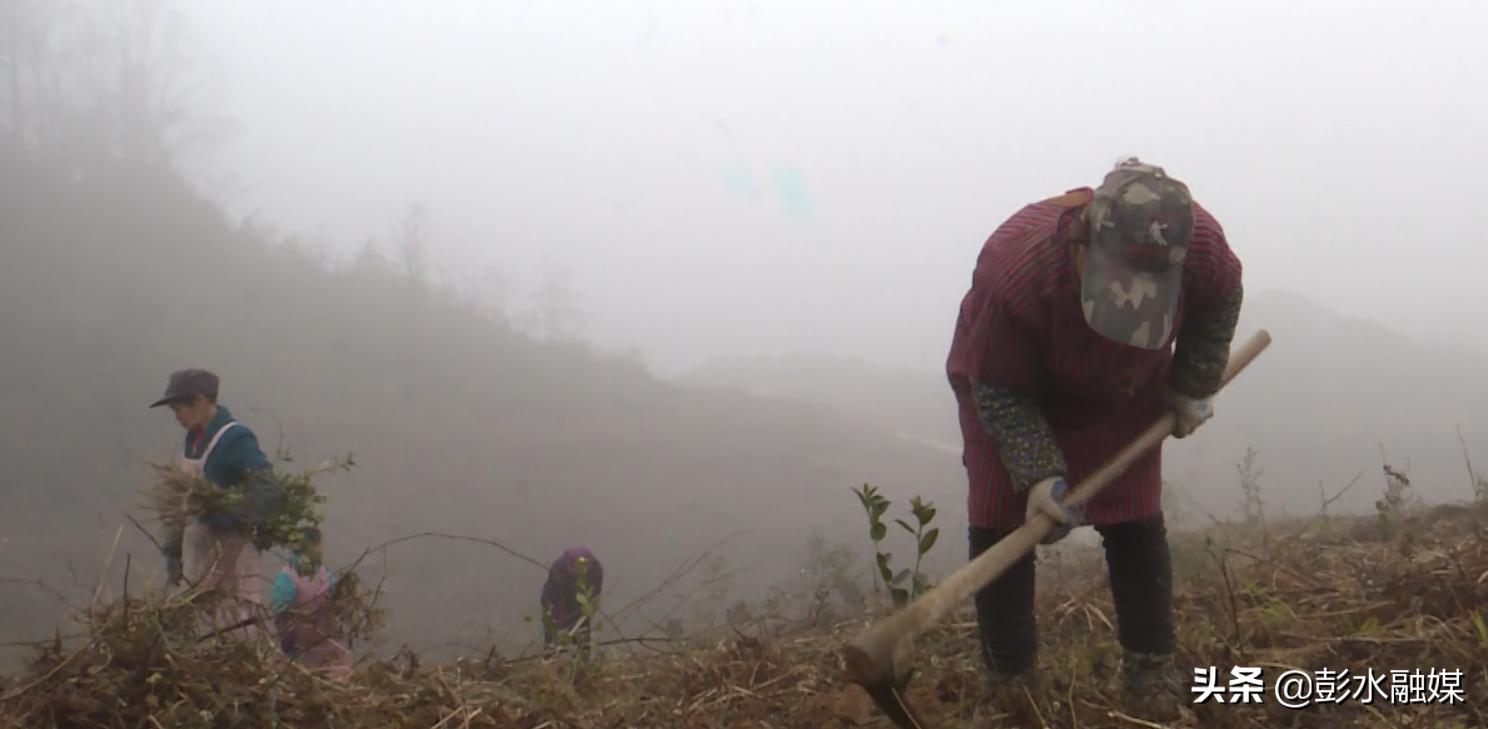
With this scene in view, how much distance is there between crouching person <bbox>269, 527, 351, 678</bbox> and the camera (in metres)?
3.04

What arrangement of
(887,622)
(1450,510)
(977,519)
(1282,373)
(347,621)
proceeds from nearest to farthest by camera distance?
(887,622), (977,519), (347,621), (1450,510), (1282,373)

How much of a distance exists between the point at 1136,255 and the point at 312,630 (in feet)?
9.12

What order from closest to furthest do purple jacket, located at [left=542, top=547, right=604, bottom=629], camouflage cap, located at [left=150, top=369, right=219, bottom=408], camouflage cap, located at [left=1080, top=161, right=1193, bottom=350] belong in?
camouflage cap, located at [left=1080, top=161, right=1193, bottom=350] → camouflage cap, located at [left=150, top=369, right=219, bottom=408] → purple jacket, located at [left=542, top=547, right=604, bottom=629]

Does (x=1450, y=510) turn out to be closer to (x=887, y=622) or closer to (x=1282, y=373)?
(x=887, y=622)

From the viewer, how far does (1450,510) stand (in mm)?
4770

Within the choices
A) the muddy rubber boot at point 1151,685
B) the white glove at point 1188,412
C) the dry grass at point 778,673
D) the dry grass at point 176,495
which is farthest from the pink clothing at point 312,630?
the white glove at point 1188,412

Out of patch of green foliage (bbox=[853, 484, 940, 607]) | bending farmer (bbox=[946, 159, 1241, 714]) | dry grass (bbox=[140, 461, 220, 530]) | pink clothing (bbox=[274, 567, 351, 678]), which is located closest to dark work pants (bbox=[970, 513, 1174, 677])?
bending farmer (bbox=[946, 159, 1241, 714])

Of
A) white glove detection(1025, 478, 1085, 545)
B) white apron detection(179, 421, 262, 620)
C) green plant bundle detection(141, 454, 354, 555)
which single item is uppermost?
white glove detection(1025, 478, 1085, 545)

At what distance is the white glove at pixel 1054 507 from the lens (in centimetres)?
208

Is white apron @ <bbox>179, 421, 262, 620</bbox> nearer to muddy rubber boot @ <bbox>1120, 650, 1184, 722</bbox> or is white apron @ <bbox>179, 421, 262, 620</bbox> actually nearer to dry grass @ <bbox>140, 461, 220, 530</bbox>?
dry grass @ <bbox>140, 461, 220, 530</bbox>

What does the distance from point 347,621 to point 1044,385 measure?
2256 millimetres

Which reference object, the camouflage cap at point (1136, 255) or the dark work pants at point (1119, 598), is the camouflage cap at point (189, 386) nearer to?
the dark work pants at point (1119, 598)

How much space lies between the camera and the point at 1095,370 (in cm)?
220

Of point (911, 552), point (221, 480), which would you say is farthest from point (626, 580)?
point (221, 480)
